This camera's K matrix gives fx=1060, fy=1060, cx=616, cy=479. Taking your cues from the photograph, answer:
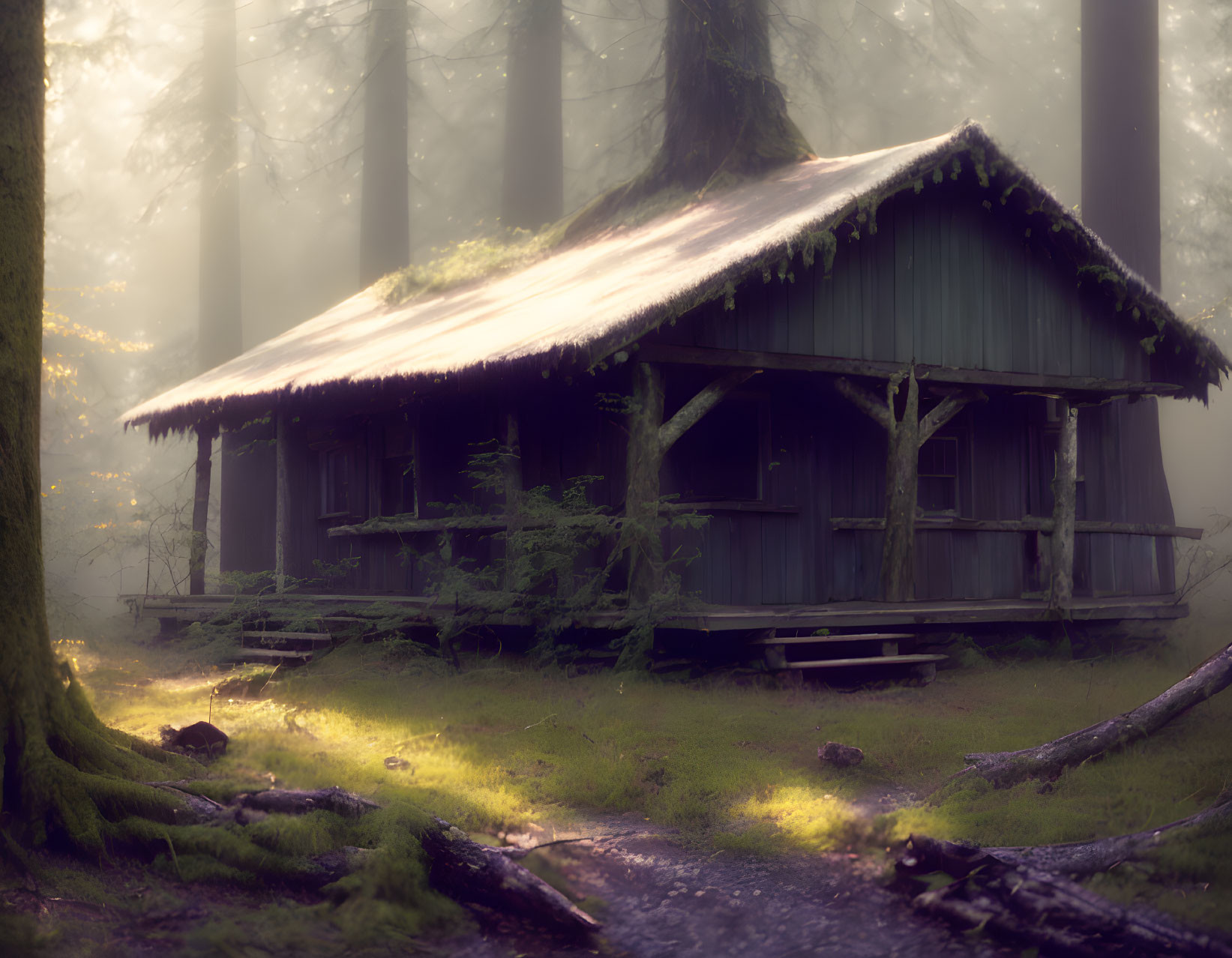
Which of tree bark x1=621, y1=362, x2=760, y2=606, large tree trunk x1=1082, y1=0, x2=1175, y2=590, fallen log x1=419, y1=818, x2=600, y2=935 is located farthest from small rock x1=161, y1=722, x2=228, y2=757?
large tree trunk x1=1082, y1=0, x2=1175, y2=590

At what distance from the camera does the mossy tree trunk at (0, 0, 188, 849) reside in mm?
4695

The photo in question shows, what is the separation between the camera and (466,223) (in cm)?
3359

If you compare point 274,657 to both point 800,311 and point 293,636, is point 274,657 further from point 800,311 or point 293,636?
point 800,311

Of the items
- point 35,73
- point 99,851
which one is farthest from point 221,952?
point 35,73

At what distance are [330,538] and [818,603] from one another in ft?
22.8

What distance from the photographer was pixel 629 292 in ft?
33.5

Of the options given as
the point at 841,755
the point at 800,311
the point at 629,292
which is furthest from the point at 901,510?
the point at 841,755

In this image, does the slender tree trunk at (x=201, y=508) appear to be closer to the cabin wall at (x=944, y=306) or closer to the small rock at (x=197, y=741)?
the cabin wall at (x=944, y=306)

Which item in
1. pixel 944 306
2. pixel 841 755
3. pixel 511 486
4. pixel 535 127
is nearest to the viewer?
pixel 841 755

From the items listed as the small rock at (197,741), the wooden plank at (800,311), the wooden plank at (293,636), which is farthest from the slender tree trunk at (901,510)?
the small rock at (197,741)

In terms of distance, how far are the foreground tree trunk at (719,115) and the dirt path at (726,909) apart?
1193 cm

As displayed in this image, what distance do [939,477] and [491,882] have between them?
9562mm

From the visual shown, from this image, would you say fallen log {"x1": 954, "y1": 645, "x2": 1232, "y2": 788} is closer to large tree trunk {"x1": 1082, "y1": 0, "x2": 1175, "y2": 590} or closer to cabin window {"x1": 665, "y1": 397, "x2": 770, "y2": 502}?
cabin window {"x1": 665, "y1": 397, "x2": 770, "y2": 502}

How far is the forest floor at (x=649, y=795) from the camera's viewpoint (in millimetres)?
4348
